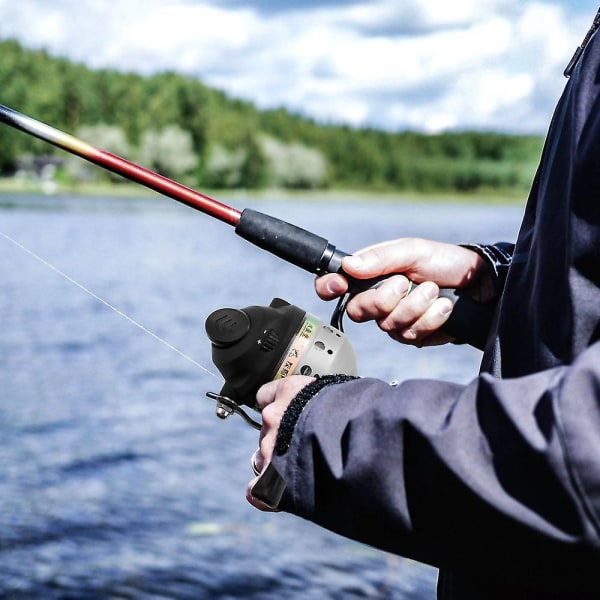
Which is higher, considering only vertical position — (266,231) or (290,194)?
(290,194)

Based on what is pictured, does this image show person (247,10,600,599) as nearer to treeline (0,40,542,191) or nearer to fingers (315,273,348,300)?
fingers (315,273,348,300)

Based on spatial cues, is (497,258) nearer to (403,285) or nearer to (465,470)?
(403,285)

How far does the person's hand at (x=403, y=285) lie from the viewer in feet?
6.03

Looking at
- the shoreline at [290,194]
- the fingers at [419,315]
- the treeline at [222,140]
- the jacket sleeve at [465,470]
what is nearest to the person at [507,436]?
the jacket sleeve at [465,470]

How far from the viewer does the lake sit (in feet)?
15.8

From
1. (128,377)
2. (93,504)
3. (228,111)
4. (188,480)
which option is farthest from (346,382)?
(228,111)

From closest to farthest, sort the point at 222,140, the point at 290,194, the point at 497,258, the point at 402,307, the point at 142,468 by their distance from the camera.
Answer: the point at 402,307
the point at 497,258
the point at 142,468
the point at 222,140
the point at 290,194

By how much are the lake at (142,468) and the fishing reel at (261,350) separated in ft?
0.52

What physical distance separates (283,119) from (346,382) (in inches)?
3712

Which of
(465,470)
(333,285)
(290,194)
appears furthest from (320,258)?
(290,194)

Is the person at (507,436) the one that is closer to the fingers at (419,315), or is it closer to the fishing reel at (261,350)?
the fishing reel at (261,350)

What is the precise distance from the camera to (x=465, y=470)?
1170 mm

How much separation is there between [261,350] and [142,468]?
4.92 meters

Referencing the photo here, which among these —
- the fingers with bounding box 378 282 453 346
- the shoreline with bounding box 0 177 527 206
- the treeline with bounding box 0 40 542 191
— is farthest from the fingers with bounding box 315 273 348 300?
the treeline with bounding box 0 40 542 191
